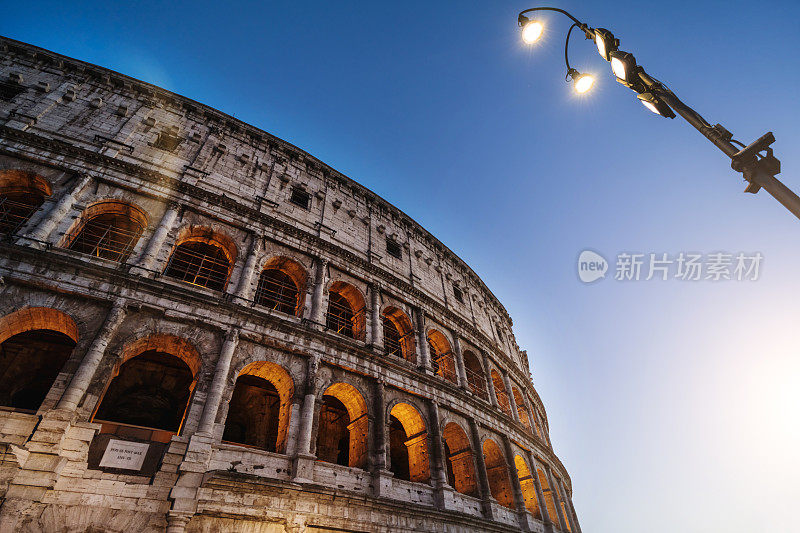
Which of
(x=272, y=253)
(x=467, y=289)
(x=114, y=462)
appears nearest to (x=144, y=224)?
(x=272, y=253)

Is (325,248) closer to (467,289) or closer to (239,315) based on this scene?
(239,315)

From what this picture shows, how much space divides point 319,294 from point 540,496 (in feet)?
37.1

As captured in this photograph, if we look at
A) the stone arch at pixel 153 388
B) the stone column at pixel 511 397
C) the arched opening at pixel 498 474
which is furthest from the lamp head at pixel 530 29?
the stone column at pixel 511 397

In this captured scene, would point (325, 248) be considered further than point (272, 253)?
Yes

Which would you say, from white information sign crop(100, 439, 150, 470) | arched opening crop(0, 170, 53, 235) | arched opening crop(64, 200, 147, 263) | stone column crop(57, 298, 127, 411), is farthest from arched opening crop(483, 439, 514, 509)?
arched opening crop(0, 170, 53, 235)

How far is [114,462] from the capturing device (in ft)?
23.7

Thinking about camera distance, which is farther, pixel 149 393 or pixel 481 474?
pixel 481 474

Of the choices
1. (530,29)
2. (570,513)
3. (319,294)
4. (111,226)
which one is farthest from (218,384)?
(570,513)

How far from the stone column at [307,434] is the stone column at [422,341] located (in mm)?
4368

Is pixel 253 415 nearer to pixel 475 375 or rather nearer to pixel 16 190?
pixel 475 375

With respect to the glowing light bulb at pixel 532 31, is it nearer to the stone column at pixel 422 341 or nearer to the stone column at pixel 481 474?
the stone column at pixel 422 341

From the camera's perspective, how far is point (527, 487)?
Result: 14.9m

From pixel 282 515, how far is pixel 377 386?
163 inches

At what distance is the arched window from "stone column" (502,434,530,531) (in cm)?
1086
